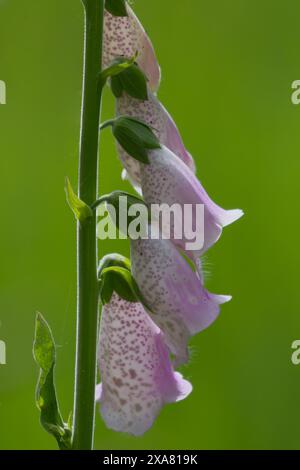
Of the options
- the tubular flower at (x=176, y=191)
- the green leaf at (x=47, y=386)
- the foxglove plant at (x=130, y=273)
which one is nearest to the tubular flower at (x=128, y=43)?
the foxglove plant at (x=130, y=273)

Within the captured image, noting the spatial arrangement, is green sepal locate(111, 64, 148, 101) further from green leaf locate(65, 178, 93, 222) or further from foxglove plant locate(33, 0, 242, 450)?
green leaf locate(65, 178, 93, 222)

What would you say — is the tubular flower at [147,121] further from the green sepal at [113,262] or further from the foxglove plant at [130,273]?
the green sepal at [113,262]

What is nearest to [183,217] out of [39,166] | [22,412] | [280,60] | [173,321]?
[173,321]

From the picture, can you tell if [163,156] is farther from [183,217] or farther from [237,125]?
[237,125]

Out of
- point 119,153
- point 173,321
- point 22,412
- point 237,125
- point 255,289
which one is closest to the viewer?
point 173,321

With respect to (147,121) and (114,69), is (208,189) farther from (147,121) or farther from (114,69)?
(114,69)

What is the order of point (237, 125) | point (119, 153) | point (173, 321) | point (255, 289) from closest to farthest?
point (173, 321), point (119, 153), point (255, 289), point (237, 125)
